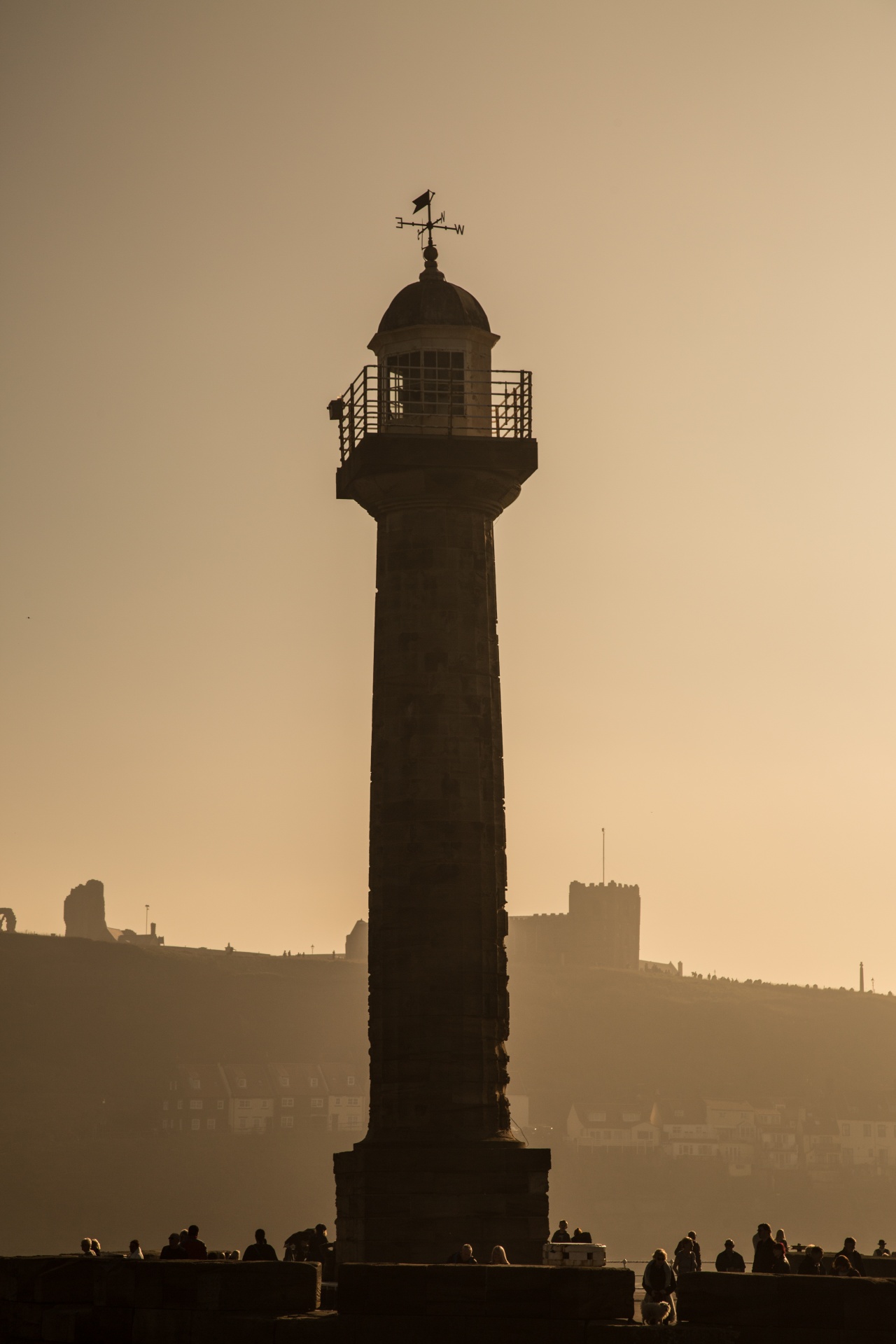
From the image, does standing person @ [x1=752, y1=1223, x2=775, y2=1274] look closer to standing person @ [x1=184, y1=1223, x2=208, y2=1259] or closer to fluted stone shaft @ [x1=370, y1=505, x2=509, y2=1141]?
standing person @ [x1=184, y1=1223, x2=208, y2=1259]

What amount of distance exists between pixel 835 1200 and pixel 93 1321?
531 ft

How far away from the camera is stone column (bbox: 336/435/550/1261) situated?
28.0 meters

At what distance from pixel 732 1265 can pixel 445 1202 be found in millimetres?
5233

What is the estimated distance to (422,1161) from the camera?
92.0 feet

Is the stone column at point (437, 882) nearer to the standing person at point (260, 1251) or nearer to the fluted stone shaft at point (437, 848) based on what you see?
the fluted stone shaft at point (437, 848)

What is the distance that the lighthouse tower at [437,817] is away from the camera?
91.9 ft

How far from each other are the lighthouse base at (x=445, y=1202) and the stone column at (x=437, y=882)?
0.07ft

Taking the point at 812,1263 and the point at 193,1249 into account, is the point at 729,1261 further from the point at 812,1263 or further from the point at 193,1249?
the point at 193,1249

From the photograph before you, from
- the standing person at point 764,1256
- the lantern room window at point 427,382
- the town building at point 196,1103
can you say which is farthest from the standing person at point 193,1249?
the town building at point 196,1103

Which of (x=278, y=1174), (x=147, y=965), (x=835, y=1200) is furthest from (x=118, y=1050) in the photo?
(x=835, y=1200)

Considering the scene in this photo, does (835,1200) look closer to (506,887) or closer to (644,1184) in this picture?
(644,1184)

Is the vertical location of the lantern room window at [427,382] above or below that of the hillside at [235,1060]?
above

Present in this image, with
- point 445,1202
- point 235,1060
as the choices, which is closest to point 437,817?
point 445,1202

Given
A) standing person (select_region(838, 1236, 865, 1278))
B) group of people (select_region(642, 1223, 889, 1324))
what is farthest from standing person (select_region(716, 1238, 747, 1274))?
standing person (select_region(838, 1236, 865, 1278))
